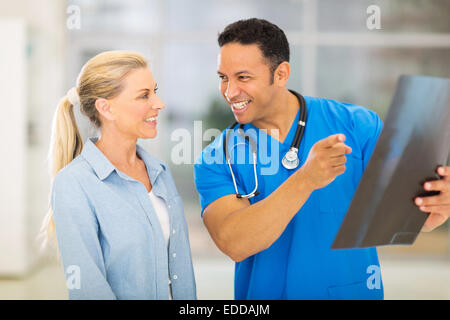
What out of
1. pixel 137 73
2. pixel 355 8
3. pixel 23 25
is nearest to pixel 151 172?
pixel 137 73

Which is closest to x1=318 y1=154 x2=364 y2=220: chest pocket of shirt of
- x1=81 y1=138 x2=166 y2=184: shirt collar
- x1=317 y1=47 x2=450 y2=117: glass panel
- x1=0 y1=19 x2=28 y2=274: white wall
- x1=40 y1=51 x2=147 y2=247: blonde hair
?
x1=81 y1=138 x2=166 y2=184: shirt collar

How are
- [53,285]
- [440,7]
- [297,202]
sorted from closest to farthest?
1. [297,202]
2. [53,285]
3. [440,7]

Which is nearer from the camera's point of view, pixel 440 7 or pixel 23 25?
pixel 23 25

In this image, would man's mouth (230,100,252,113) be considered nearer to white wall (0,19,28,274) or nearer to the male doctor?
the male doctor

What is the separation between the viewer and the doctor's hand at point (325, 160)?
34.8 inches

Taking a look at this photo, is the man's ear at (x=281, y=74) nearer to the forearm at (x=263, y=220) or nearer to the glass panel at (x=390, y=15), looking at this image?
the forearm at (x=263, y=220)

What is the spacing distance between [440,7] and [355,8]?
79 cm

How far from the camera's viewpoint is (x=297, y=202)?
3.30 feet

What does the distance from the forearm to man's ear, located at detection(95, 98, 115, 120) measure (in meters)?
0.40

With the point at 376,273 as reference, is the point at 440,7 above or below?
above

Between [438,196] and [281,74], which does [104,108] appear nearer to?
[281,74]

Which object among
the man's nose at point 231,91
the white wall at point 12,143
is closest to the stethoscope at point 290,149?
the man's nose at point 231,91
